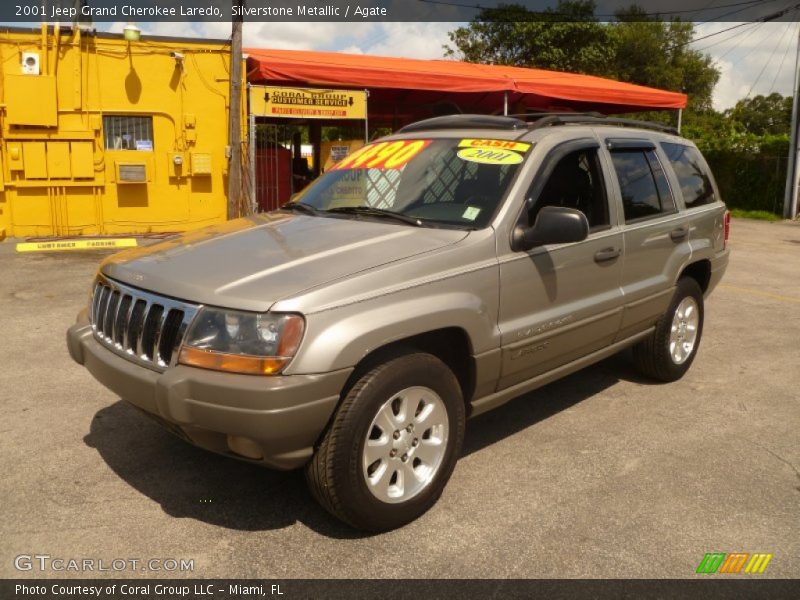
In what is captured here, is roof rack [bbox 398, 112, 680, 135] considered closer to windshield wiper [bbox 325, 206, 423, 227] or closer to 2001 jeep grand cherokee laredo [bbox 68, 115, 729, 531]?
2001 jeep grand cherokee laredo [bbox 68, 115, 729, 531]

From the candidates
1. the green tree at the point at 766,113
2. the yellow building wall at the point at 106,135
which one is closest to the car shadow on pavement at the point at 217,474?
the yellow building wall at the point at 106,135

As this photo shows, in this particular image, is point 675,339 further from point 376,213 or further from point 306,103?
point 306,103

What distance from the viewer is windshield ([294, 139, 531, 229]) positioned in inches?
145

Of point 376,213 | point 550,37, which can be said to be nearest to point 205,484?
point 376,213

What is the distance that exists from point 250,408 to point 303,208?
1.84 metres

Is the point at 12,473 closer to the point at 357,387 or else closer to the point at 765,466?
the point at 357,387

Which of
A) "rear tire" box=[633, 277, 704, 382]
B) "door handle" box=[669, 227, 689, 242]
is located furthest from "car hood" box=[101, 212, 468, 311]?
"rear tire" box=[633, 277, 704, 382]

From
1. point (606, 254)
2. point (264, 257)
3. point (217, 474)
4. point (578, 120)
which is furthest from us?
point (578, 120)

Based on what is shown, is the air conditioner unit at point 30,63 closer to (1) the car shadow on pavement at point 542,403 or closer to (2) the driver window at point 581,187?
(1) the car shadow on pavement at point 542,403

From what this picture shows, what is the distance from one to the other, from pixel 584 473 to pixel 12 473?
2892mm

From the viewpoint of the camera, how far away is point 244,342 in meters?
2.76

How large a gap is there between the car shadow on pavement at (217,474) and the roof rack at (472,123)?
1776mm

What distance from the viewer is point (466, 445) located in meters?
4.07

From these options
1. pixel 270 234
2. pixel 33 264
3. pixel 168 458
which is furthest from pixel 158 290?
pixel 33 264
